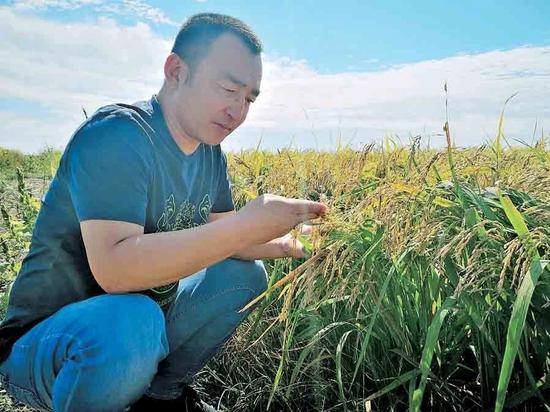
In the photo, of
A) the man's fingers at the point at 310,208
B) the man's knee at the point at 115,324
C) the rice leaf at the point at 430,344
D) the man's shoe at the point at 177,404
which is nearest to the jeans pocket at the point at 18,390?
the man's knee at the point at 115,324

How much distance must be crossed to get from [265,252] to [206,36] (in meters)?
0.70

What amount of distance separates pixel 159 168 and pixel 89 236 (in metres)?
0.33

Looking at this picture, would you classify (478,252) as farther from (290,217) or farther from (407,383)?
(407,383)

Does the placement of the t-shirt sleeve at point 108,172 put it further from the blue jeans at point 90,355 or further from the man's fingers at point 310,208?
the man's fingers at point 310,208

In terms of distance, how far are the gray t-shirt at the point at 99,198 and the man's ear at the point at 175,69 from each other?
108mm

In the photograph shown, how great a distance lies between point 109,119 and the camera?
1503 mm

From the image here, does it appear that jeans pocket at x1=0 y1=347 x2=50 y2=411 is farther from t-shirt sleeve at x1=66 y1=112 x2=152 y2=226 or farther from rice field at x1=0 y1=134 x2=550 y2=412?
rice field at x1=0 y1=134 x2=550 y2=412

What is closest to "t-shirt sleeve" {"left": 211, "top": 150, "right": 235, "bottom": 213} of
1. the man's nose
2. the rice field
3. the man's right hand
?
the rice field

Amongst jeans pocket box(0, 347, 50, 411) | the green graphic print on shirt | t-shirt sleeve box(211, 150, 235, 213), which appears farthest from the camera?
t-shirt sleeve box(211, 150, 235, 213)

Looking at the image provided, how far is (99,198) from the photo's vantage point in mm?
1414

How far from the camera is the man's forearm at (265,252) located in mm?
1894

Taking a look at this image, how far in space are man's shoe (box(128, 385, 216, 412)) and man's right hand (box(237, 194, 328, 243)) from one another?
0.83 metres

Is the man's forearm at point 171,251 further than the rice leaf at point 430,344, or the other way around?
the man's forearm at point 171,251

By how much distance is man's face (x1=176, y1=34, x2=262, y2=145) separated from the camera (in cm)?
160
